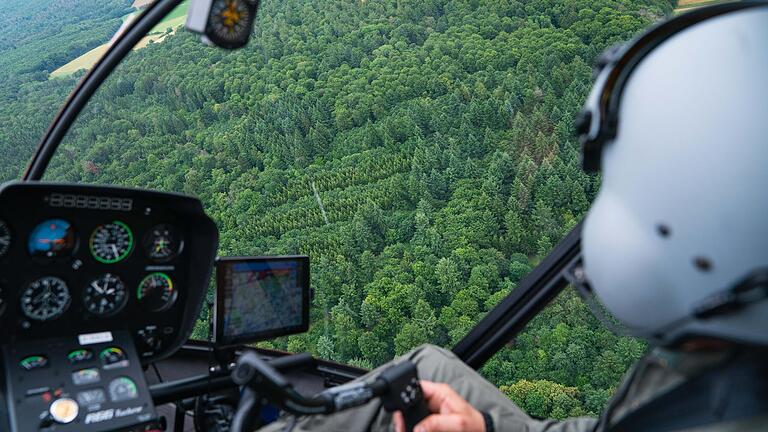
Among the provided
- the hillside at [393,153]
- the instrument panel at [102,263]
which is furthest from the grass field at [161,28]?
the instrument panel at [102,263]

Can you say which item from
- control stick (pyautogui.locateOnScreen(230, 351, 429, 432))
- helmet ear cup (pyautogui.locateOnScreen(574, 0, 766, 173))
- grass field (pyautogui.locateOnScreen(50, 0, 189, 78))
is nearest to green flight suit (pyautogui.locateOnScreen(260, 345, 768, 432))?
control stick (pyautogui.locateOnScreen(230, 351, 429, 432))

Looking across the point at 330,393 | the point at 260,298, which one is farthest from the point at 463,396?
the point at 260,298

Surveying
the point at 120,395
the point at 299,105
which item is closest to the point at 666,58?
the point at 120,395

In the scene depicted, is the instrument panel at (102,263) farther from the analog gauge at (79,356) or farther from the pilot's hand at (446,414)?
the pilot's hand at (446,414)

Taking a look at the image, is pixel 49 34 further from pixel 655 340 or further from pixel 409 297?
pixel 655 340

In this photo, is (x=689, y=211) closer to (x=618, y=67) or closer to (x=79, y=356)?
(x=618, y=67)
